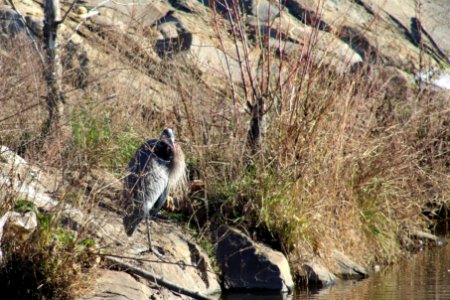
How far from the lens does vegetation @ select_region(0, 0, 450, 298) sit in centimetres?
819

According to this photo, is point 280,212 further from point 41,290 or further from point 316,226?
point 41,290

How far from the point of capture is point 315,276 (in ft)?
26.3

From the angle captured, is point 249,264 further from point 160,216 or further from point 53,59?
point 53,59

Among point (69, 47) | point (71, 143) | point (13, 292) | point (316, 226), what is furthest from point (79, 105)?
point (13, 292)

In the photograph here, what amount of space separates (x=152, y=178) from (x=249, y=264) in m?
1.20

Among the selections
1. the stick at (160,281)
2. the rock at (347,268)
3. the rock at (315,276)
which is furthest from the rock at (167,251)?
the rock at (347,268)

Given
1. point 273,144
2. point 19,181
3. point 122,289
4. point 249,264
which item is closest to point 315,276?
point 249,264

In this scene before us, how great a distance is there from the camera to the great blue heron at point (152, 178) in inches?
287

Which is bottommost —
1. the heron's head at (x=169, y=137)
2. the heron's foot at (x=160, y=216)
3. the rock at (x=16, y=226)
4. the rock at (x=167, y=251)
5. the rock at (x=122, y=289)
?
the heron's foot at (x=160, y=216)

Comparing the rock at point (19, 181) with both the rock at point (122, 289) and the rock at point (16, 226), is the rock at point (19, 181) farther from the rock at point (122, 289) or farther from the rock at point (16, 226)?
the rock at point (122, 289)

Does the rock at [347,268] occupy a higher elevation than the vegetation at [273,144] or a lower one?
lower

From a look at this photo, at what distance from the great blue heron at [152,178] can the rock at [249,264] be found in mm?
685

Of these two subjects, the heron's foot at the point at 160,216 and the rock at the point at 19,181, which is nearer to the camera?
the rock at the point at 19,181

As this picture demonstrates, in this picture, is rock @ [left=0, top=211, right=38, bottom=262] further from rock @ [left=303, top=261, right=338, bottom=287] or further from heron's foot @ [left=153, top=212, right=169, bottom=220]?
rock @ [left=303, top=261, right=338, bottom=287]
